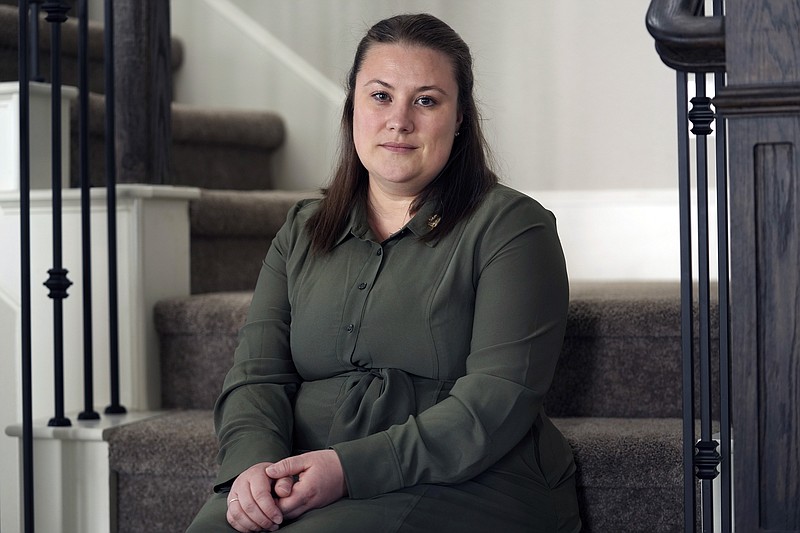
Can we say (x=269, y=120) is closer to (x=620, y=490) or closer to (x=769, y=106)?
(x=620, y=490)

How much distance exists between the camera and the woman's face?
1.64 m

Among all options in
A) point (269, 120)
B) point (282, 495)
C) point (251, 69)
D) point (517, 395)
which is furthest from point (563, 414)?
point (251, 69)

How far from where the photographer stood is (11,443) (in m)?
2.17

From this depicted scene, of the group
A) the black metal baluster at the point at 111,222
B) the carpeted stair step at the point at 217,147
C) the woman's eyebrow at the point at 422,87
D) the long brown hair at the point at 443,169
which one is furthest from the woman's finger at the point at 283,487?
the carpeted stair step at the point at 217,147

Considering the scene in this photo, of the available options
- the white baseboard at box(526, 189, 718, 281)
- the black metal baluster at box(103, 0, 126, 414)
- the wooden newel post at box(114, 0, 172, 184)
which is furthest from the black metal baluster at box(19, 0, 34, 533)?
the white baseboard at box(526, 189, 718, 281)

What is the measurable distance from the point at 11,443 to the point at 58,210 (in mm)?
505

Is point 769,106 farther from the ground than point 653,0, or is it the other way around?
point 653,0

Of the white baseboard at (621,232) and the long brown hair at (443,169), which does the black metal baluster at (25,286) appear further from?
the white baseboard at (621,232)

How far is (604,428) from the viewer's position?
6.03 ft

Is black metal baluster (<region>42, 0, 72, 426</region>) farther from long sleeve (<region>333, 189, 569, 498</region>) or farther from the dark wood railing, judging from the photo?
the dark wood railing

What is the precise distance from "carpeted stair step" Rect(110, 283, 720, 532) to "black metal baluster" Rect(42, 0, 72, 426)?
0.53ft

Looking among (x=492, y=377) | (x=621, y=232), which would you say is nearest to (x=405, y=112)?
(x=492, y=377)

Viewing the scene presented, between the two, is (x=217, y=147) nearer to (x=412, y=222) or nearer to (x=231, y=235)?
(x=231, y=235)

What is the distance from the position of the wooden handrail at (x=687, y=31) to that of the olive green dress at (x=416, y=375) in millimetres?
519
